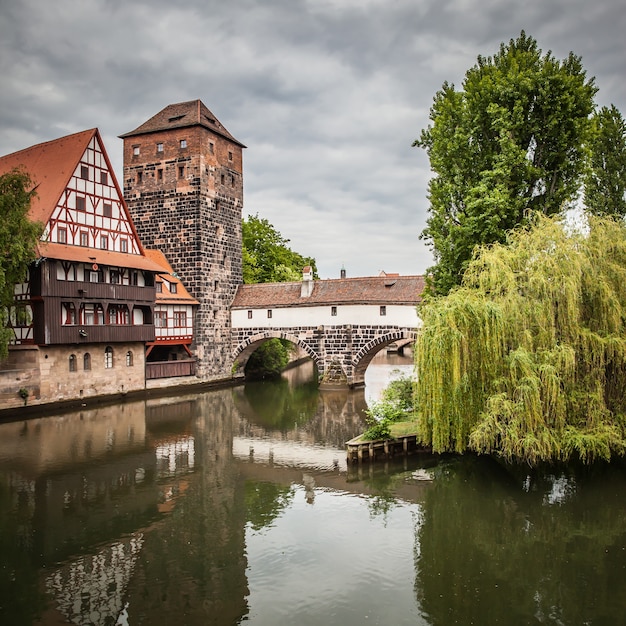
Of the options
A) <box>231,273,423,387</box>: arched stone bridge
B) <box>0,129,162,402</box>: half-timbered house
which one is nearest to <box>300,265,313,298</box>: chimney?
<box>231,273,423,387</box>: arched stone bridge

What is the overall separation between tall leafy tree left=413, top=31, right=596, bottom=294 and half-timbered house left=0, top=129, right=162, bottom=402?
14547 millimetres

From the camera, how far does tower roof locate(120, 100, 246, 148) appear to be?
33156 millimetres

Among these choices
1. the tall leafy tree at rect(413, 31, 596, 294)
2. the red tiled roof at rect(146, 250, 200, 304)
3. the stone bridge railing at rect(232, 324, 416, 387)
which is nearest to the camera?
the tall leafy tree at rect(413, 31, 596, 294)

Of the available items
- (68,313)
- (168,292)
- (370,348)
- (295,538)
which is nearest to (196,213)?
(168,292)

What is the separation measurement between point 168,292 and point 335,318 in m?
8.91

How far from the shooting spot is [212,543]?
35.7 ft

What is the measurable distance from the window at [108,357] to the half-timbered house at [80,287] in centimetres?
5

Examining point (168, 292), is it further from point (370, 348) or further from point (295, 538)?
point (295, 538)

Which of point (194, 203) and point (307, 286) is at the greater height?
point (194, 203)

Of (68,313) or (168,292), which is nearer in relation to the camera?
(68,313)

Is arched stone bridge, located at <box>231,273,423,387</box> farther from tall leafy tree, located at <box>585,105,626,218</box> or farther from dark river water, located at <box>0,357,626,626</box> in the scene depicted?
dark river water, located at <box>0,357,626,626</box>

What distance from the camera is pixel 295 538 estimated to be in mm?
11180

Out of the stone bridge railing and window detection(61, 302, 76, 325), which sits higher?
window detection(61, 302, 76, 325)

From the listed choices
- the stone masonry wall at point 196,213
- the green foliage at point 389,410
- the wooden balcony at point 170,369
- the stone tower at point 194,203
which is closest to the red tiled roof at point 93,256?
the stone masonry wall at point 196,213
